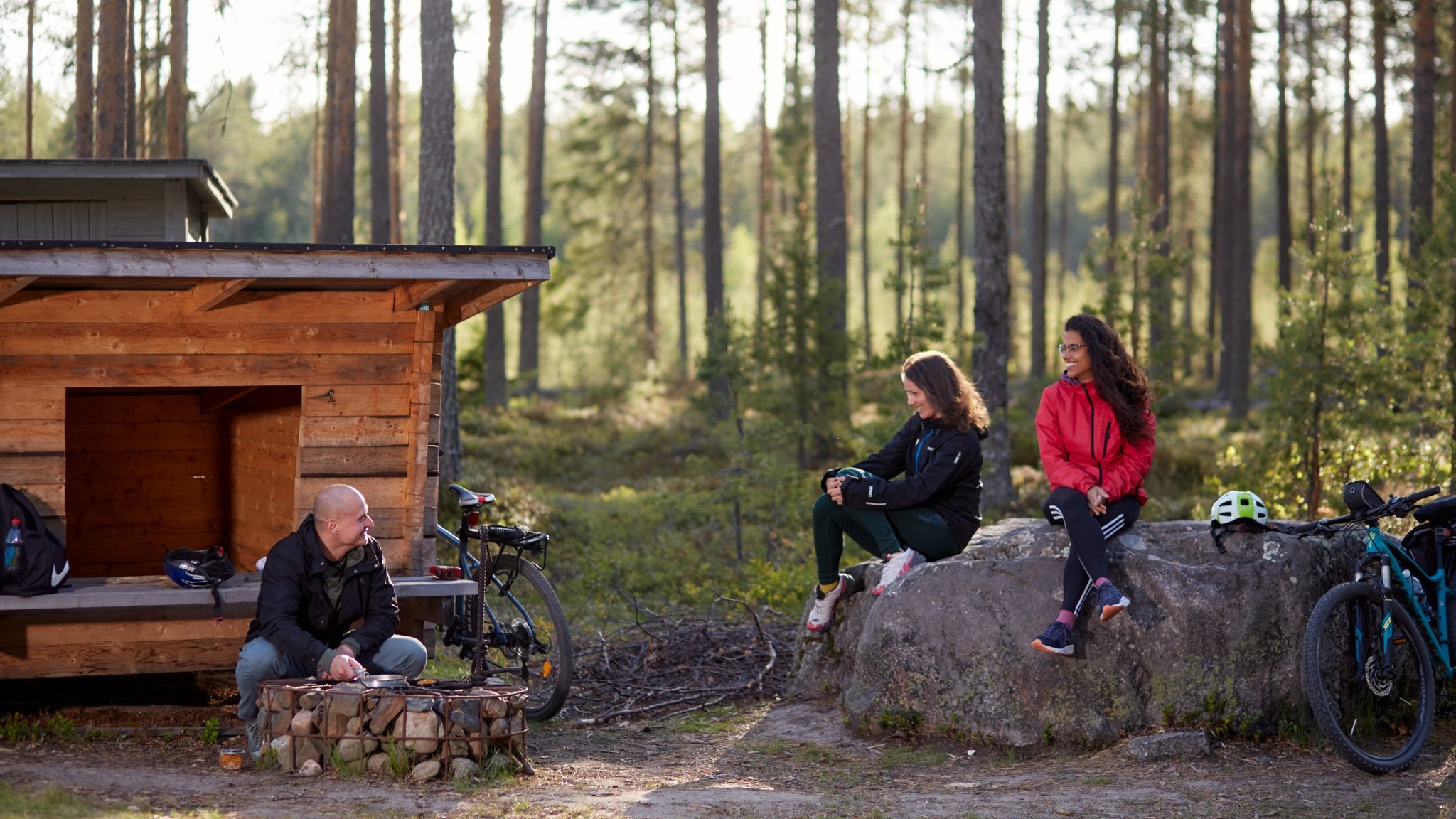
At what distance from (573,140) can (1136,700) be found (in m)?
27.8

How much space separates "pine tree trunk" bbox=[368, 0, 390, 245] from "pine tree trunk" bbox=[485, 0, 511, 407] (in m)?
4.99

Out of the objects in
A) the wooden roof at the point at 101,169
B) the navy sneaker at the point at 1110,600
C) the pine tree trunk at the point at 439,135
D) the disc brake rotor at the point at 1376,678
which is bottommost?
the disc brake rotor at the point at 1376,678

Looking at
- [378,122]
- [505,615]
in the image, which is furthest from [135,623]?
[378,122]

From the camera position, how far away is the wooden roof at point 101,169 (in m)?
8.98

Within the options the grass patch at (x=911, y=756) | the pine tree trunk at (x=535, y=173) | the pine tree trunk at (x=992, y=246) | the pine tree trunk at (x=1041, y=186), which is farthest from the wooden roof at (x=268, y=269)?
the pine tree trunk at (x=1041, y=186)

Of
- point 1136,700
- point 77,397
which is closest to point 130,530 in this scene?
point 77,397

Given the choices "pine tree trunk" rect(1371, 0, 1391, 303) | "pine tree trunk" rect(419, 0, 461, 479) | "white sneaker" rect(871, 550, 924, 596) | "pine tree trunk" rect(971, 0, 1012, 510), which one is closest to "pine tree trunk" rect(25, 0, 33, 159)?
"pine tree trunk" rect(419, 0, 461, 479)

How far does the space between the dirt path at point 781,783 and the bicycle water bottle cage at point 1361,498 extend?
117 centimetres

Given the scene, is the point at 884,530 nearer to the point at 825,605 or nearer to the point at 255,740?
the point at 825,605

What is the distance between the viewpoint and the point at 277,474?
27.6ft

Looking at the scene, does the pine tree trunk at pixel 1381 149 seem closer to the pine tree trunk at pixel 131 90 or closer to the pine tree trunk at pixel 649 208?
the pine tree trunk at pixel 649 208

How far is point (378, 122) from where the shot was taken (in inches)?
723

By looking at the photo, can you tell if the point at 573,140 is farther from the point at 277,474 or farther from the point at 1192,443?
the point at 277,474

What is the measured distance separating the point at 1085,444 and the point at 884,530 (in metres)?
1.24
